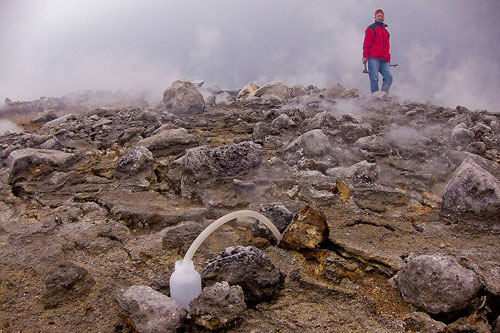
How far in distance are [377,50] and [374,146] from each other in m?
4.37

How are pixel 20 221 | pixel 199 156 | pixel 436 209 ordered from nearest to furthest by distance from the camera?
pixel 436 209 < pixel 20 221 < pixel 199 156

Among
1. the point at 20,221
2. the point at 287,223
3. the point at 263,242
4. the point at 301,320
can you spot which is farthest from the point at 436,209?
the point at 20,221

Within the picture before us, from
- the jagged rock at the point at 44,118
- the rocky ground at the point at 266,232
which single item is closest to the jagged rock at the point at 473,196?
the rocky ground at the point at 266,232

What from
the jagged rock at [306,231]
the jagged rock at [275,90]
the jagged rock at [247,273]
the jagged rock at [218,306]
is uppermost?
the jagged rock at [275,90]

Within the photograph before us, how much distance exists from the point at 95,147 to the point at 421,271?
3.73 meters

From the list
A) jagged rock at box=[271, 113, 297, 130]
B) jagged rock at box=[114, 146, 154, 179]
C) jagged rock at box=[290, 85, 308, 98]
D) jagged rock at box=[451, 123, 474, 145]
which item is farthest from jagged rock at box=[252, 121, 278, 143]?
jagged rock at box=[290, 85, 308, 98]

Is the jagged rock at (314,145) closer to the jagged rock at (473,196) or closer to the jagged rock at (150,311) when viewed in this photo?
the jagged rock at (473,196)

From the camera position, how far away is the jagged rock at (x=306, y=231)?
1855 millimetres

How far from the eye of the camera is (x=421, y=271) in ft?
4.75

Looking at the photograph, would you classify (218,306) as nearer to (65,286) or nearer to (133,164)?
(65,286)

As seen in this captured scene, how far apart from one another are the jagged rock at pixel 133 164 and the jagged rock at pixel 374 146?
1883 millimetres

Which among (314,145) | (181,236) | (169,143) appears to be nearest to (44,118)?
(169,143)

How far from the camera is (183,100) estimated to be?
6086 mm

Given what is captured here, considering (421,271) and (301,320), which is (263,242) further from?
(421,271)
